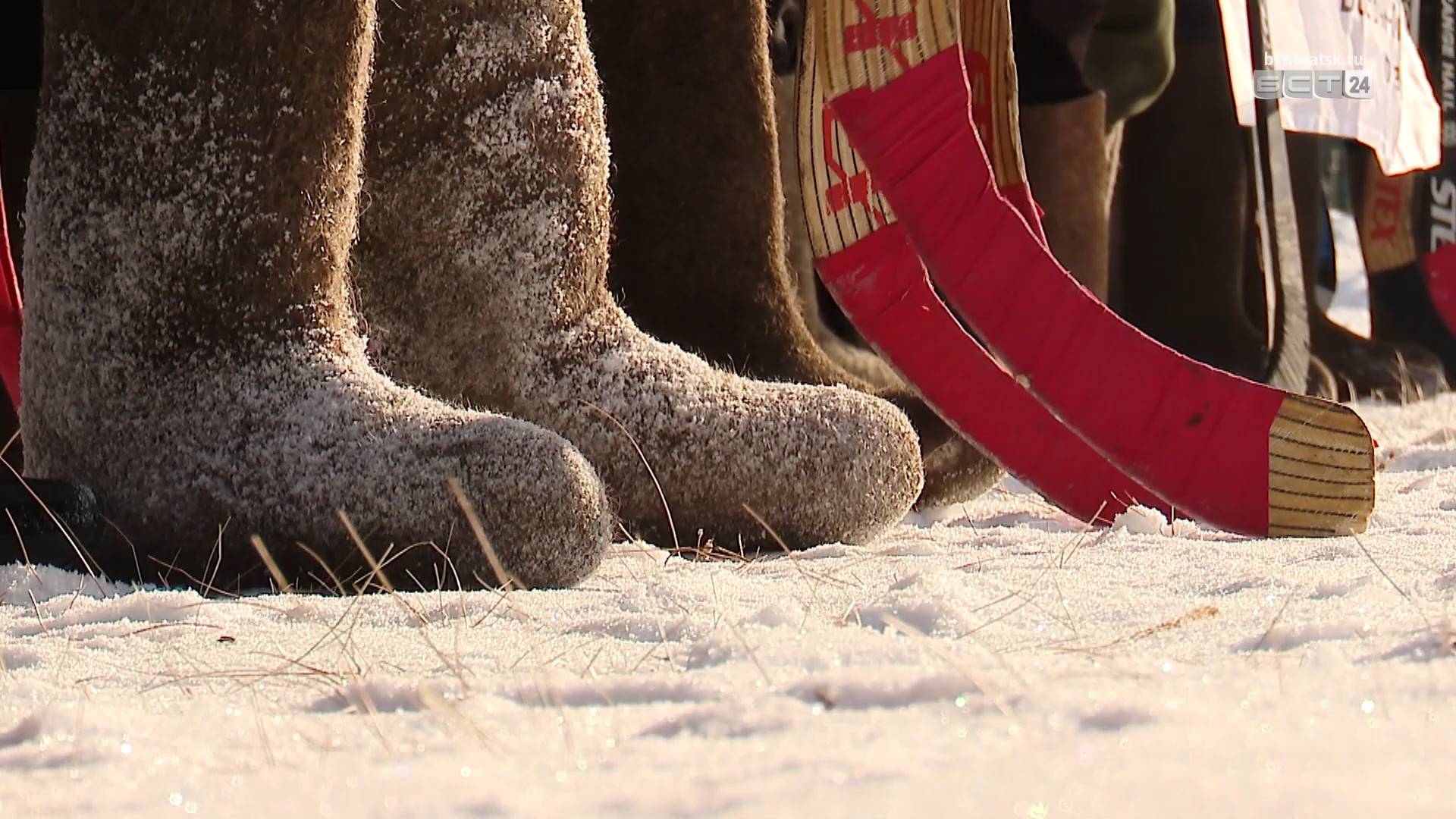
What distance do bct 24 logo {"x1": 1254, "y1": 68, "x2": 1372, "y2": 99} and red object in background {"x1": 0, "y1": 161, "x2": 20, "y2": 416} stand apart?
146 cm

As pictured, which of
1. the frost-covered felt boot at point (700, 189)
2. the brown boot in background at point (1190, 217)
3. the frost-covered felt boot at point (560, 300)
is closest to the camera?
the frost-covered felt boot at point (560, 300)

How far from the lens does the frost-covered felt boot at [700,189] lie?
1.76m

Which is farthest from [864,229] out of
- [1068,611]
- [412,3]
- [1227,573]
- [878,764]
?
[878,764]

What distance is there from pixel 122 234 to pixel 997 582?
0.64 meters

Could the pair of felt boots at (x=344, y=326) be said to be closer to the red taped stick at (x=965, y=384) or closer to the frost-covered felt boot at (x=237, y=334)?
the frost-covered felt boot at (x=237, y=334)

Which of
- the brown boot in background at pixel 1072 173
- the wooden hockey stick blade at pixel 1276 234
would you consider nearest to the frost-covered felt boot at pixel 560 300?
the brown boot in background at pixel 1072 173

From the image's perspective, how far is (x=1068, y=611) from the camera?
1.01 metres

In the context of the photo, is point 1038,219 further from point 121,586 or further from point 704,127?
point 121,586

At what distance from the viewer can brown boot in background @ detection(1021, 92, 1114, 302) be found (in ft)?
7.49

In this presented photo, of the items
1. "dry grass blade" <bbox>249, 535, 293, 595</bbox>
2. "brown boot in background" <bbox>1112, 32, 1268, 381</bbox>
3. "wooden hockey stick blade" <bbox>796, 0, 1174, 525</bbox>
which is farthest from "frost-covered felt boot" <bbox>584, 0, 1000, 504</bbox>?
"brown boot in background" <bbox>1112, 32, 1268, 381</bbox>

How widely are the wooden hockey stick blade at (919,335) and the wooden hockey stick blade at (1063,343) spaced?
0.28 ft

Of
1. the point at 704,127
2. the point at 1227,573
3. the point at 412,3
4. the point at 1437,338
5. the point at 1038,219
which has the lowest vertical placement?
the point at 1437,338

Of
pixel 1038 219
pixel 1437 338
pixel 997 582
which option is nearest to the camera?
pixel 997 582

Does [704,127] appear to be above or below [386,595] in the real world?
above
